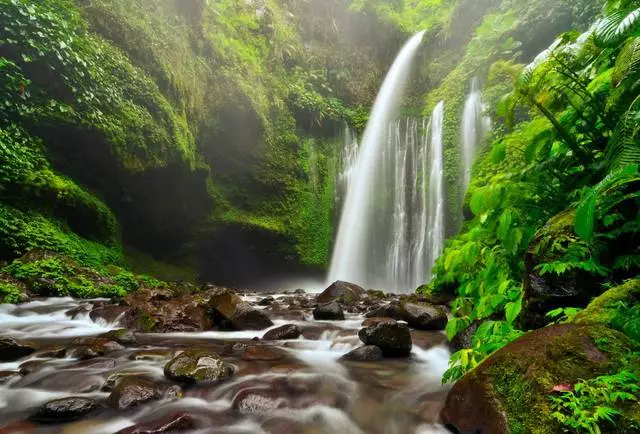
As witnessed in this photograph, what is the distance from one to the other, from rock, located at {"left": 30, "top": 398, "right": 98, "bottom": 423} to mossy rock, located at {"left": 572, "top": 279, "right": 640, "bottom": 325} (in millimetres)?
3480

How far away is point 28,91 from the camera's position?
29.1 feet

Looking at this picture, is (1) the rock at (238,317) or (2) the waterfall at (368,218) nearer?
(1) the rock at (238,317)

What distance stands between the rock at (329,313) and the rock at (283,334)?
1344mm

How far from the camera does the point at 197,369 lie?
3504 mm

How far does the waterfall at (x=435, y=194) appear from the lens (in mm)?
14656

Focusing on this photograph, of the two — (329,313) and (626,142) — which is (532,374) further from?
(329,313)

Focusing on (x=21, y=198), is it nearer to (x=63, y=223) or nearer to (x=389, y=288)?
(x=63, y=223)

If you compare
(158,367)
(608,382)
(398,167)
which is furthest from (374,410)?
(398,167)

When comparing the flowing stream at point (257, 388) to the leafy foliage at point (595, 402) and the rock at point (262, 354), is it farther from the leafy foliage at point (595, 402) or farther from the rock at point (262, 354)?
the leafy foliage at point (595, 402)

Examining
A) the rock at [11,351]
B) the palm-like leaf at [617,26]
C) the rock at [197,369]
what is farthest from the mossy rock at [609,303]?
the rock at [11,351]

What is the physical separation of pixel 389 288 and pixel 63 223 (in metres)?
11.3

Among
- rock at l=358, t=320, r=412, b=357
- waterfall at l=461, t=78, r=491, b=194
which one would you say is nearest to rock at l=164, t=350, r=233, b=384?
rock at l=358, t=320, r=412, b=357

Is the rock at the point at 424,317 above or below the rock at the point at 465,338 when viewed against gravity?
above

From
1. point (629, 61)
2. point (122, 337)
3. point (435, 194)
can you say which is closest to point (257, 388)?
point (122, 337)
